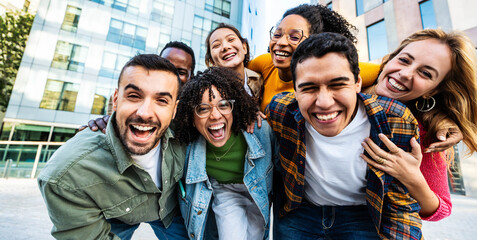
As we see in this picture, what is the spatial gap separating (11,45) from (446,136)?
2302 cm

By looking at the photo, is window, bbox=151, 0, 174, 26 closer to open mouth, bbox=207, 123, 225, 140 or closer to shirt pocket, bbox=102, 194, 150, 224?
open mouth, bbox=207, 123, 225, 140

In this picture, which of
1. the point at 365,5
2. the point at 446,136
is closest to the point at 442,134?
the point at 446,136

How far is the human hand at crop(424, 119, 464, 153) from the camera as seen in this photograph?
1885mm

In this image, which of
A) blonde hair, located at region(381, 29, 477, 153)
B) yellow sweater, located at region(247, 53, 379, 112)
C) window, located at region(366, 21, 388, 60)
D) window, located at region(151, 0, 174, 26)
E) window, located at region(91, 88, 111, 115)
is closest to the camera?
blonde hair, located at region(381, 29, 477, 153)

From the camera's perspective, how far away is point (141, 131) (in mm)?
2092

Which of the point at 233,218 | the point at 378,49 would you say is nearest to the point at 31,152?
the point at 233,218

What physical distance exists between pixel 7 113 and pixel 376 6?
24.8m

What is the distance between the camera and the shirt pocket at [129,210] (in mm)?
2146

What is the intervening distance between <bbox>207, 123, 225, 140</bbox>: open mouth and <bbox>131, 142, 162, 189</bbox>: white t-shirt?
63 centimetres

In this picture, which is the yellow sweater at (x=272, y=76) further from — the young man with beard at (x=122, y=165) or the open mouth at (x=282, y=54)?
the young man with beard at (x=122, y=165)

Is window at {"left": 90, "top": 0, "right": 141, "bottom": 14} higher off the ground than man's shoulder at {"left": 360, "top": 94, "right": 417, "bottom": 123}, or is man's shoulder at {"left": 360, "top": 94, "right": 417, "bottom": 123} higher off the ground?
window at {"left": 90, "top": 0, "right": 141, "bottom": 14}

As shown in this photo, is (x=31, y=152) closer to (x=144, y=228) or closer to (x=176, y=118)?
(x=144, y=228)

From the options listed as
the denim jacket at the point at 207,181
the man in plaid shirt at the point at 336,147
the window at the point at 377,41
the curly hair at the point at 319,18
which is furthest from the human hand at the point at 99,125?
the window at the point at 377,41

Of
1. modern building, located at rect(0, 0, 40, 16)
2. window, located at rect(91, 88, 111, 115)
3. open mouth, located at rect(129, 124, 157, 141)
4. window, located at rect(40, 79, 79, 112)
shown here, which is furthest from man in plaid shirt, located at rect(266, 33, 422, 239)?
modern building, located at rect(0, 0, 40, 16)
